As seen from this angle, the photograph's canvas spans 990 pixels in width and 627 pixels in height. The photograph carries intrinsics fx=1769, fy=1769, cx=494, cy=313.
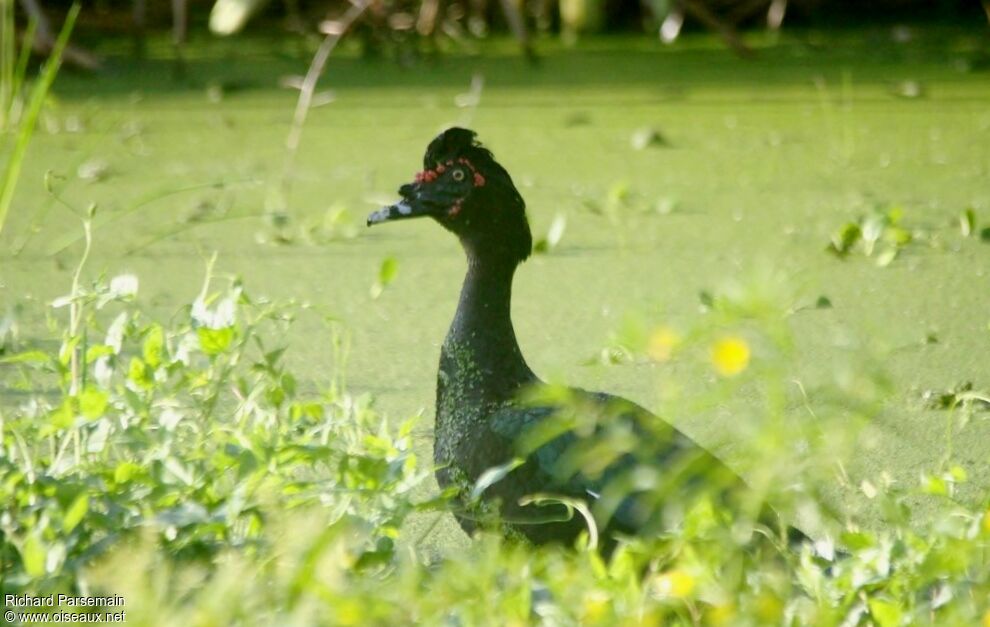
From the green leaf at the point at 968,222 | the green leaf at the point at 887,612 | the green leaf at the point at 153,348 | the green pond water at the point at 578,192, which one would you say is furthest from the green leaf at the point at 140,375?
the green leaf at the point at 968,222

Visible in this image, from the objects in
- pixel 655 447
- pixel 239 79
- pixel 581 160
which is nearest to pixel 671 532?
pixel 655 447

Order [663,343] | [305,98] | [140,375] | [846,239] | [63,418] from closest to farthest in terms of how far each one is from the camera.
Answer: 1. [663,343]
2. [63,418]
3. [140,375]
4. [846,239]
5. [305,98]

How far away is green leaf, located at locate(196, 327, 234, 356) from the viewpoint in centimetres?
201

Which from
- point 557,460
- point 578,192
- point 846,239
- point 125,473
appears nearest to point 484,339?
point 557,460

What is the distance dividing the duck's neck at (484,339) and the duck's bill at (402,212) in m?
0.09

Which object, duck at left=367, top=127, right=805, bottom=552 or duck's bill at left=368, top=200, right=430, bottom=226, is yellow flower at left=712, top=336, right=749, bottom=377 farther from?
duck's bill at left=368, top=200, right=430, bottom=226

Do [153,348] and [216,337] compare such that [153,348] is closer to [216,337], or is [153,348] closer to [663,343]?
[216,337]

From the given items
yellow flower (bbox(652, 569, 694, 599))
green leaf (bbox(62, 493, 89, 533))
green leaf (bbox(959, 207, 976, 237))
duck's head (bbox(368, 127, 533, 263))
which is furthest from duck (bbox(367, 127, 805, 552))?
green leaf (bbox(959, 207, 976, 237))

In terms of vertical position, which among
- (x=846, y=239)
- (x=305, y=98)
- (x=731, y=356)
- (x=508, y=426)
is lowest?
(x=846, y=239)

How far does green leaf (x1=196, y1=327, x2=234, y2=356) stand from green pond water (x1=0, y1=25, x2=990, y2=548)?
0.32 m

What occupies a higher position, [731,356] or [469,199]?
[731,356]

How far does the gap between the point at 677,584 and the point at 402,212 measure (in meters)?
0.86

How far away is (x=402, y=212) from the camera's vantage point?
2.27m

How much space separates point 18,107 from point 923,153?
2.26 m
